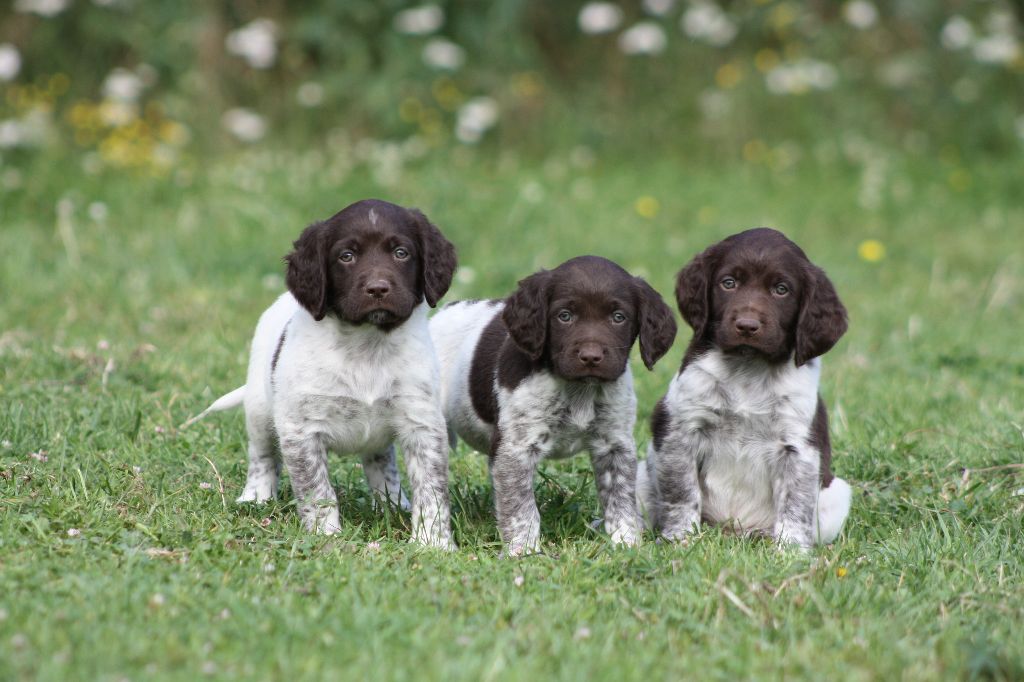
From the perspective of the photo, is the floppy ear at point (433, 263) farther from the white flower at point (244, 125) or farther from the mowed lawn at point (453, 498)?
the white flower at point (244, 125)

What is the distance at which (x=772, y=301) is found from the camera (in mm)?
5105

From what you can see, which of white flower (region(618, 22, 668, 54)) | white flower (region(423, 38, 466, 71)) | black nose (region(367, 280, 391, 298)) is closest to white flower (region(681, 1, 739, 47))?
white flower (region(618, 22, 668, 54))

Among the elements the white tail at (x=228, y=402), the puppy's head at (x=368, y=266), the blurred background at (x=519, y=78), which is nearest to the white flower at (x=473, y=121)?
the blurred background at (x=519, y=78)

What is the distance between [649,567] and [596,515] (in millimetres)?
902

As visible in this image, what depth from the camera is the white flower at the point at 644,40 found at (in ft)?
46.2

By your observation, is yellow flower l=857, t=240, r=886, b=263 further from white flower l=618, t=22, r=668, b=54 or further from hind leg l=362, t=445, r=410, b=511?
hind leg l=362, t=445, r=410, b=511

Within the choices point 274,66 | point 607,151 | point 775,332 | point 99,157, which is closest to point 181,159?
point 99,157

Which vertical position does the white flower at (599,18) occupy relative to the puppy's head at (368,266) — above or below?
above

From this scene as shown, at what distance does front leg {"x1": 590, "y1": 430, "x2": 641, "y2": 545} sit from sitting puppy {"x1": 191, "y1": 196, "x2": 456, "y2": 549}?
0.62m

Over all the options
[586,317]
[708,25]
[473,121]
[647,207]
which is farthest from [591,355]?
[708,25]

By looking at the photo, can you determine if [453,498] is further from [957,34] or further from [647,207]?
[957,34]

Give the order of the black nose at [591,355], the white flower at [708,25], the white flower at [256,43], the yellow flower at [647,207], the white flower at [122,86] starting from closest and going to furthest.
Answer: the black nose at [591,355] → the yellow flower at [647,207] → the white flower at [122,86] → the white flower at [256,43] → the white flower at [708,25]

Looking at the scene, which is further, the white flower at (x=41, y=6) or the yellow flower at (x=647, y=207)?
the white flower at (x=41, y=6)

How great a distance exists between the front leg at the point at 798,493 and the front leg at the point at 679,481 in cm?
33
